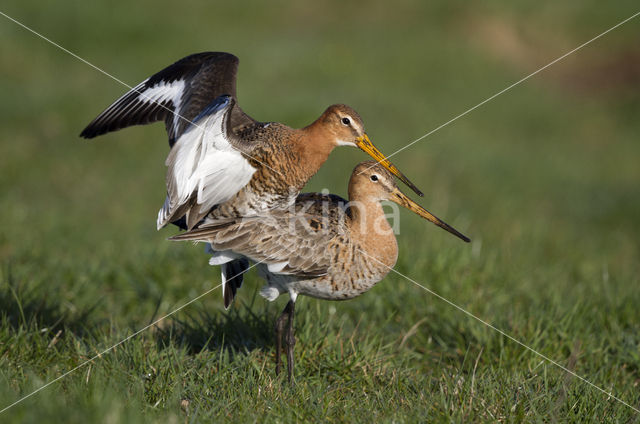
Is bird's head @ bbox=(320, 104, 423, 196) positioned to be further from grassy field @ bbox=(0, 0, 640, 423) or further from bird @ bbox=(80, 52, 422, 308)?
grassy field @ bbox=(0, 0, 640, 423)

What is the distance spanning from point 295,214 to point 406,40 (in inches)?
539

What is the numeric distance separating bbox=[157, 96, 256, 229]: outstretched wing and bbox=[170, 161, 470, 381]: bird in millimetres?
167

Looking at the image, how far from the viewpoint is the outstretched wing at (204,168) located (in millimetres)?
3754

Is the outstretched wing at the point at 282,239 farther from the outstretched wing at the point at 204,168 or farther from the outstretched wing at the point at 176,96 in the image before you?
the outstretched wing at the point at 176,96

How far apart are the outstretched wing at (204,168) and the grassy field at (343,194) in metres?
0.93

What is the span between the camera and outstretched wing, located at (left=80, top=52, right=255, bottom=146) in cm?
451

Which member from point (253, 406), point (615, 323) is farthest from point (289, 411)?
point (615, 323)

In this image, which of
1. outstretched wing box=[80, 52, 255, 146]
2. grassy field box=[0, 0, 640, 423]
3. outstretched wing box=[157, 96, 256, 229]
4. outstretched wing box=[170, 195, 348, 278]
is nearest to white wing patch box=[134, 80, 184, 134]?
outstretched wing box=[80, 52, 255, 146]

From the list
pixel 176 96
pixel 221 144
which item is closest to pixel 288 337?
pixel 221 144

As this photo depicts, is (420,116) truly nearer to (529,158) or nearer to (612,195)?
(529,158)

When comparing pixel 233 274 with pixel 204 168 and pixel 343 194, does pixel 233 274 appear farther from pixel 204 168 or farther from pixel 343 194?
pixel 343 194

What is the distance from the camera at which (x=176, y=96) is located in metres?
4.63

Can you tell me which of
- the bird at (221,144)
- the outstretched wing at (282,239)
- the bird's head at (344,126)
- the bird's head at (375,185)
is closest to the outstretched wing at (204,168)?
the bird at (221,144)

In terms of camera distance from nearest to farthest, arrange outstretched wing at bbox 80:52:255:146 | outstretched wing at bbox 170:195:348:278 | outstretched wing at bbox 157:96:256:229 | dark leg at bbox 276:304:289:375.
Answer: outstretched wing at bbox 157:96:256:229, outstretched wing at bbox 170:195:348:278, dark leg at bbox 276:304:289:375, outstretched wing at bbox 80:52:255:146
